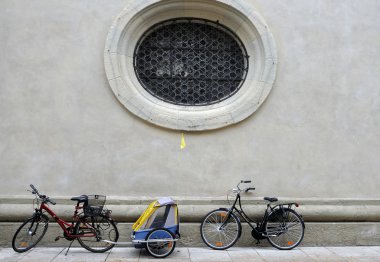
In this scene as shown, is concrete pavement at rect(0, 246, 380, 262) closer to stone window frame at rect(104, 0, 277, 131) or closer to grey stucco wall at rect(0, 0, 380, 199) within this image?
grey stucco wall at rect(0, 0, 380, 199)

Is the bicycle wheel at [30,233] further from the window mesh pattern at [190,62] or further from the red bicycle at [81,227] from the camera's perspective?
the window mesh pattern at [190,62]

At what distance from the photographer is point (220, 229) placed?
6641 mm

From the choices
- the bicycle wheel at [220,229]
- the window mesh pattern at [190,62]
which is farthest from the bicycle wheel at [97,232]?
the window mesh pattern at [190,62]

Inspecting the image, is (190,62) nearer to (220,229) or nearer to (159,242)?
(220,229)

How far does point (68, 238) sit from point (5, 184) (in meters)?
1.41

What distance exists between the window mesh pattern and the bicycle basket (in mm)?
2020

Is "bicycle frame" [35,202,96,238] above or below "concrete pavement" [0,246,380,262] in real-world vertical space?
above

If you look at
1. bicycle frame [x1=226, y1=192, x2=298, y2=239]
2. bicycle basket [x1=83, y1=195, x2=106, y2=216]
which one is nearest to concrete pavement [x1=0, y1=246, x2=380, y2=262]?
bicycle frame [x1=226, y1=192, x2=298, y2=239]

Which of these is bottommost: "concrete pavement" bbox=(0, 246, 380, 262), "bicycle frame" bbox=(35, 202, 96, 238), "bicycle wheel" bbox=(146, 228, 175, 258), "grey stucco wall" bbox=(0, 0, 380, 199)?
"concrete pavement" bbox=(0, 246, 380, 262)

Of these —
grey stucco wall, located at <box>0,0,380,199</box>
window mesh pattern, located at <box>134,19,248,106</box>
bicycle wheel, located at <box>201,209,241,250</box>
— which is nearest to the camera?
bicycle wheel, located at <box>201,209,241,250</box>

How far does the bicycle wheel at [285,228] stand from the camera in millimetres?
6688

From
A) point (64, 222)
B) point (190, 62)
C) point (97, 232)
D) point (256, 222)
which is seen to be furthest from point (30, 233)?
point (190, 62)

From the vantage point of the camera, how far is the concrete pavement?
19.6 feet

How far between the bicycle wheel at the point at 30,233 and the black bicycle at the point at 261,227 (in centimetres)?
234
